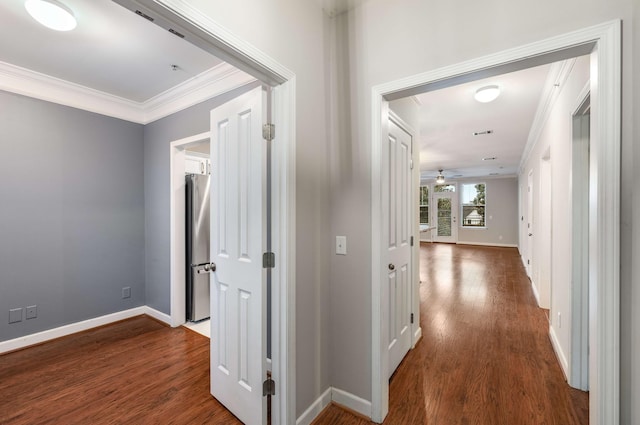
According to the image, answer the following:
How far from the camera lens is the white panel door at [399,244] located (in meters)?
2.19

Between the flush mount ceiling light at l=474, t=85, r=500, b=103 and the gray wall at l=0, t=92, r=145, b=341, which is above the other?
the flush mount ceiling light at l=474, t=85, r=500, b=103

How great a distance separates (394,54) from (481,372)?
2589mm

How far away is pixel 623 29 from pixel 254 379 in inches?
97.9

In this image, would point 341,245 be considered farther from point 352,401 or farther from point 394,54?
point 394,54

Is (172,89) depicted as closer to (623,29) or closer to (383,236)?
(383,236)

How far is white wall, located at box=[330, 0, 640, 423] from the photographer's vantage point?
118cm

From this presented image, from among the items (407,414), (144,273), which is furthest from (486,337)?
(144,273)

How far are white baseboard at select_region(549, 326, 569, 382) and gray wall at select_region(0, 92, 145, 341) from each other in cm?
461

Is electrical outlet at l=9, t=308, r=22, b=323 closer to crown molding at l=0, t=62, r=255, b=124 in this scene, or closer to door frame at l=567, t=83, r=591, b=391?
crown molding at l=0, t=62, r=255, b=124

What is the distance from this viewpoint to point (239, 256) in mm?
1730

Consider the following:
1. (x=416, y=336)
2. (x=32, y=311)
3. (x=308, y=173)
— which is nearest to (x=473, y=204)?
(x=416, y=336)

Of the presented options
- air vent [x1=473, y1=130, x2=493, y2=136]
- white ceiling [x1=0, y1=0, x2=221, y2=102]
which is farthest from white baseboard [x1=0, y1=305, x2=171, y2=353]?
air vent [x1=473, y1=130, x2=493, y2=136]

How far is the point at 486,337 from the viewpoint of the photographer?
294 centimetres

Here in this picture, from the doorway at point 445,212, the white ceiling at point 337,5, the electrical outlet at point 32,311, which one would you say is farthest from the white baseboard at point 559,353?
the doorway at point 445,212
